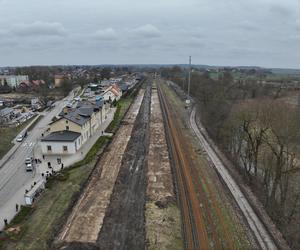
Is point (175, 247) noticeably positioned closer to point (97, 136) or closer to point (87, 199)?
point (87, 199)

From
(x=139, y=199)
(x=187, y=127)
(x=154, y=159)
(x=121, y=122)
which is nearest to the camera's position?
(x=139, y=199)

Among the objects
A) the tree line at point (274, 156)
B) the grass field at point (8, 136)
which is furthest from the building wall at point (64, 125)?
the tree line at point (274, 156)

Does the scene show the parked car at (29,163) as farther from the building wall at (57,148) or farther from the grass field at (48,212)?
the grass field at (48,212)

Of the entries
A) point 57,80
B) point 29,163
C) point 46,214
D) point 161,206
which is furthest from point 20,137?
point 57,80

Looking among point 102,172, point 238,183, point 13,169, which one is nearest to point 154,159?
point 102,172

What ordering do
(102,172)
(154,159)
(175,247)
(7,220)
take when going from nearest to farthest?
(175,247) → (7,220) → (102,172) → (154,159)
